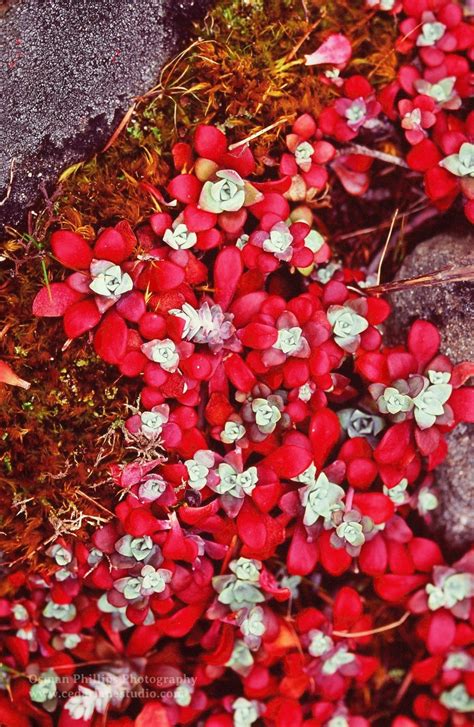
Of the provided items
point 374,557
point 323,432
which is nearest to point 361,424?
point 323,432

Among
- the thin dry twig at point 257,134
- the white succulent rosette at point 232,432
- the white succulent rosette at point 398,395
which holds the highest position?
the thin dry twig at point 257,134

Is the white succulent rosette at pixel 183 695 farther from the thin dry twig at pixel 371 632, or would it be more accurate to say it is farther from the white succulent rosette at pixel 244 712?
the thin dry twig at pixel 371 632

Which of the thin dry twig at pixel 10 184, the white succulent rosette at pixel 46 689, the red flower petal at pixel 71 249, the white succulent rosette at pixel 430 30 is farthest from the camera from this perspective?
the white succulent rosette at pixel 430 30

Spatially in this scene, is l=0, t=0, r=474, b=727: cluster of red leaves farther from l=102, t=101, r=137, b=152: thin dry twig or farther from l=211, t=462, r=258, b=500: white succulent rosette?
l=102, t=101, r=137, b=152: thin dry twig

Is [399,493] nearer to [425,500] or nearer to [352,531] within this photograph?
[425,500]

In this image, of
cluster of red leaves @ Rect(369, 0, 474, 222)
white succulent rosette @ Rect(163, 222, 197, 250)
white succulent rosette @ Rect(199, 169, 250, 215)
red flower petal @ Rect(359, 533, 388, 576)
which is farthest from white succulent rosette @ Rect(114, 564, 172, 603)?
cluster of red leaves @ Rect(369, 0, 474, 222)

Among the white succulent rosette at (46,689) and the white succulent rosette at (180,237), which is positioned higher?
the white succulent rosette at (180,237)

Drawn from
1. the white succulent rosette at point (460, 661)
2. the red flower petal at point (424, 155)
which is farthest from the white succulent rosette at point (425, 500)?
the red flower petal at point (424, 155)
